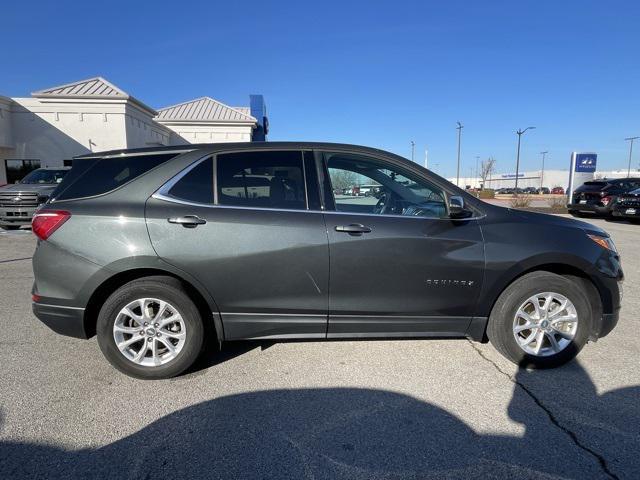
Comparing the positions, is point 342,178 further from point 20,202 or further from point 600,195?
point 600,195

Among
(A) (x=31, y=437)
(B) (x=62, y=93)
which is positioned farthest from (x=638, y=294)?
(B) (x=62, y=93)

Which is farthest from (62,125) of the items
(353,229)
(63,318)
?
(353,229)

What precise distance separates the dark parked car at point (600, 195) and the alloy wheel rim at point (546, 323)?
50.3 feet

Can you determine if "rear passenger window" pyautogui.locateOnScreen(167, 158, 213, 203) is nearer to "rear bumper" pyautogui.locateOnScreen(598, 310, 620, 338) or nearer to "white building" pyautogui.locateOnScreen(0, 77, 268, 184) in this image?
"rear bumper" pyautogui.locateOnScreen(598, 310, 620, 338)

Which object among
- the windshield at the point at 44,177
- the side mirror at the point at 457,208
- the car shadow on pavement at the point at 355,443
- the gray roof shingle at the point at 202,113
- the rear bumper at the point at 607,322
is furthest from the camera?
the gray roof shingle at the point at 202,113

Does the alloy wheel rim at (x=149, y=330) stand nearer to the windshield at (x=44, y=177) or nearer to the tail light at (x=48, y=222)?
the tail light at (x=48, y=222)

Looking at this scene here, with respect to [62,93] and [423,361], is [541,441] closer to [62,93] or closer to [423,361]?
[423,361]

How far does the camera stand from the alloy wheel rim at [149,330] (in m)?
3.12

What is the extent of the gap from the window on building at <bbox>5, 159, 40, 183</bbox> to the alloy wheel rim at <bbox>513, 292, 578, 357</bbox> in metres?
26.6

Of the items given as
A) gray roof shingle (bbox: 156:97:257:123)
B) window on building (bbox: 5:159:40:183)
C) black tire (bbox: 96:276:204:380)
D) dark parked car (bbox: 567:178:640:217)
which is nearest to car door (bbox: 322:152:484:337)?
black tire (bbox: 96:276:204:380)

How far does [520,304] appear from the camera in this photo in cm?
331

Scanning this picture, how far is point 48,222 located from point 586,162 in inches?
1067

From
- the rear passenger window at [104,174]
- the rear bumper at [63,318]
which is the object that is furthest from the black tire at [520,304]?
the rear bumper at [63,318]

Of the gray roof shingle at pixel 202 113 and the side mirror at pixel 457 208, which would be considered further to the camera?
the gray roof shingle at pixel 202 113
